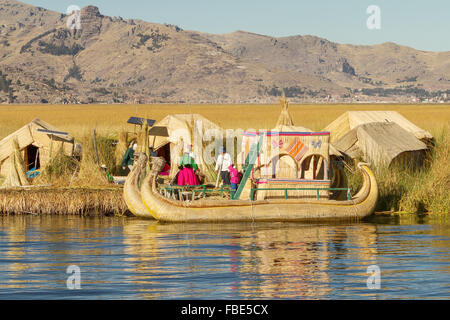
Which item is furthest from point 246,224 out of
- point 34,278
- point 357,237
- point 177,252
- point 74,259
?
point 34,278

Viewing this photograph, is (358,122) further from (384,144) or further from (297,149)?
(297,149)

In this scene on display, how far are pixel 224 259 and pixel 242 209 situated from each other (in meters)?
4.22

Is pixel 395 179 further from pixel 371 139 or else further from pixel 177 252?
pixel 177 252

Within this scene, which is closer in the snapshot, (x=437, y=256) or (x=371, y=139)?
(x=437, y=256)

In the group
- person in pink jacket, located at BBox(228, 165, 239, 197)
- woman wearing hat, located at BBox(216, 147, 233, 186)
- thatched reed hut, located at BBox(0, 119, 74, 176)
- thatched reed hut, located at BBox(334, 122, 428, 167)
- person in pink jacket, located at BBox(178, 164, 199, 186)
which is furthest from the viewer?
thatched reed hut, located at BBox(0, 119, 74, 176)

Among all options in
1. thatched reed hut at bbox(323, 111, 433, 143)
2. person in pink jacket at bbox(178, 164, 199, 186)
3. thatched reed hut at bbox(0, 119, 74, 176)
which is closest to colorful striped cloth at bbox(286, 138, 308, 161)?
person in pink jacket at bbox(178, 164, 199, 186)

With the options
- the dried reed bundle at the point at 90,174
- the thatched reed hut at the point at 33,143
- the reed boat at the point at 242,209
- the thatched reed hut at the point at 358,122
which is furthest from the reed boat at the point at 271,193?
the thatched reed hut at the point at 358,122

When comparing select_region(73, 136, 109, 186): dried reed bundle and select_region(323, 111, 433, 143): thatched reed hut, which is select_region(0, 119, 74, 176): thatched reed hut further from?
select_region(323, 111, 433, 143): thatched reed hut

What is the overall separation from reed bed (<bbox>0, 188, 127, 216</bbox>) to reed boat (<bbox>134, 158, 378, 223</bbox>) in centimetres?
189

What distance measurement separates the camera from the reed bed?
18.7 meters

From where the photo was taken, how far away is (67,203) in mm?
18656

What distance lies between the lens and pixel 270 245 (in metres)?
13.9

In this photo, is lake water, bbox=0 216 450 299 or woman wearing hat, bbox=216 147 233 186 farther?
woman wearing hat, bbox=216 147 233 186

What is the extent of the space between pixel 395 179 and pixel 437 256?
6.56 meters
